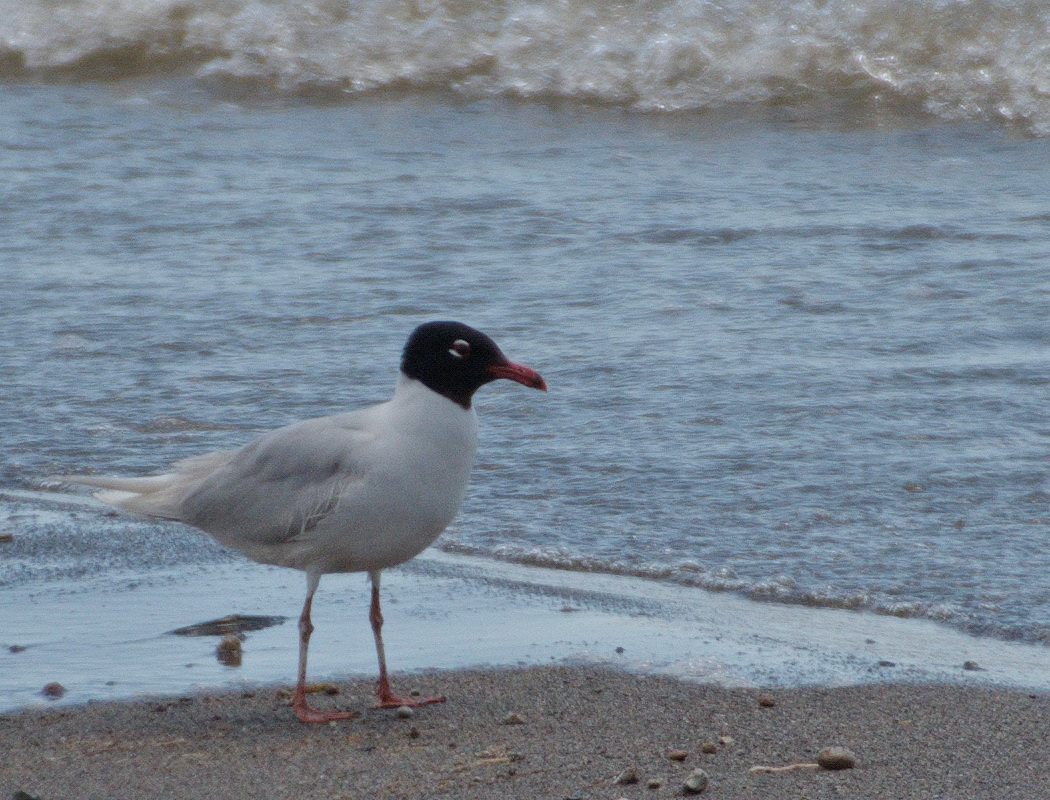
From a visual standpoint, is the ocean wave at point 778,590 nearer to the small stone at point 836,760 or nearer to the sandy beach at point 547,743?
the sandy beach at point 547,743

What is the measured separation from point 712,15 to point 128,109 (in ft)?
15.6

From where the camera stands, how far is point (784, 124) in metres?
11.7

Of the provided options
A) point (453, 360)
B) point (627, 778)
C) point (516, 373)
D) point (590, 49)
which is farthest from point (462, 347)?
point (590, 49)

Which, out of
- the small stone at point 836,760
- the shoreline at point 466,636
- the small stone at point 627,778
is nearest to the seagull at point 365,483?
the shoreline at point 466,636

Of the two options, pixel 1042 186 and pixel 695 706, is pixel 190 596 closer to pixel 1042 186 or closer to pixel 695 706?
pixel 695 706

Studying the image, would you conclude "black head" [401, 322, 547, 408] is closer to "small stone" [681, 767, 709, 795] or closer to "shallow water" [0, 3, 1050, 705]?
"shallow water" [0, 3, 1050, 705]

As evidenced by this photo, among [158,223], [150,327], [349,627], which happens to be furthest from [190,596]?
[158,223]

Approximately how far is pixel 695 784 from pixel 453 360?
1.35 meters

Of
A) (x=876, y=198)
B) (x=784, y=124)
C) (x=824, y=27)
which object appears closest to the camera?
(x=876, y=198)

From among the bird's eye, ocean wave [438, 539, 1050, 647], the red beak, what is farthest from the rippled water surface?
the bird's eye

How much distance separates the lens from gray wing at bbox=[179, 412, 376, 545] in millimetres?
4117

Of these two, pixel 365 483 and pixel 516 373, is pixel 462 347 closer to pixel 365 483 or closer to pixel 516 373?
pixel 516 373

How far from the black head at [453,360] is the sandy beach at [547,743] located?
2.50 ft

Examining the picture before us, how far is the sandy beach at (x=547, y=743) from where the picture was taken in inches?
135
